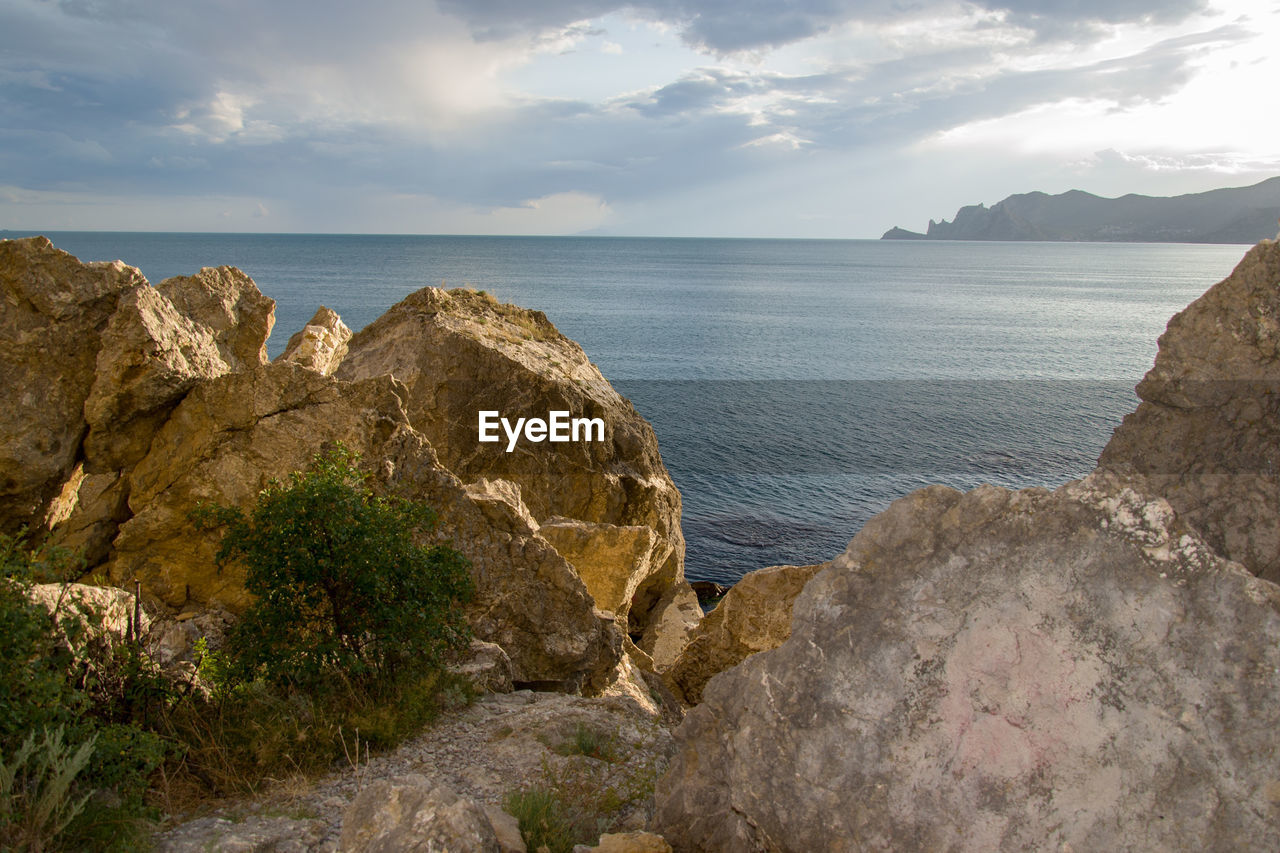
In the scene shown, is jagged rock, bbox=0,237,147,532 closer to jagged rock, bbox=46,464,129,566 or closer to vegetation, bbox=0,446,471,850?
jagged rock, bbox=46,464,129,566

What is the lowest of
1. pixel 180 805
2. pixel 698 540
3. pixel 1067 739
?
pixel 698 540

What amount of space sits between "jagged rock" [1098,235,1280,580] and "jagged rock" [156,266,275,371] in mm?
16056

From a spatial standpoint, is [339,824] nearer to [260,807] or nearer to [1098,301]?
[260,807]

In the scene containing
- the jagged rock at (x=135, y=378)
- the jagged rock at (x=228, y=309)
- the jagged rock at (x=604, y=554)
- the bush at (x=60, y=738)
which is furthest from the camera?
the jagged rock at (x=604, y=554)

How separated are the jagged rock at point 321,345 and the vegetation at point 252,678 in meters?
15.2

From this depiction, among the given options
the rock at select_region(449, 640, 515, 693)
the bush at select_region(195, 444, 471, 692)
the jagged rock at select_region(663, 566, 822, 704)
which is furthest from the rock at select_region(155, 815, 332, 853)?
the jagged rock at select_region(663, 566, 822, 704)

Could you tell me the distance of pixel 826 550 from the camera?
38.8 metres

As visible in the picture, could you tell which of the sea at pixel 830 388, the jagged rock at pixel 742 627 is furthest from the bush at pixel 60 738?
the sea at pixel 830 388

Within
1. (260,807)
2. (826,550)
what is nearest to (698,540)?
(826,550)

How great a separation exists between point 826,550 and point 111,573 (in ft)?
102

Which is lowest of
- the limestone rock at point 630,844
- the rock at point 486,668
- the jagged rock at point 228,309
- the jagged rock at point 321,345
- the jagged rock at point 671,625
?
the jagged rock at point 671,625

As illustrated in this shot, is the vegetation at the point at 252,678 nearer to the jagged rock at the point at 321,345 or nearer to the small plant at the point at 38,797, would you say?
the small plant at the point at 38,797

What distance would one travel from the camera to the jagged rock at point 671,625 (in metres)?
23.6

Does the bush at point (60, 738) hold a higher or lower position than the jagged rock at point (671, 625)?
higher
